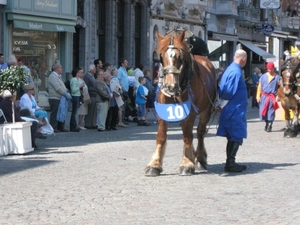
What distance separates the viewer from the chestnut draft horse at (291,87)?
20.6 metres

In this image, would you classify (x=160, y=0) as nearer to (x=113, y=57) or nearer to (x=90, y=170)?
(x=113, y=57)

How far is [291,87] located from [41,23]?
11941mm

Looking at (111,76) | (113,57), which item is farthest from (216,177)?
(113,57)

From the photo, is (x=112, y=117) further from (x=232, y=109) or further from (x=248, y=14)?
(x=248, y=14)

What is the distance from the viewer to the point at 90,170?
43.6 feet

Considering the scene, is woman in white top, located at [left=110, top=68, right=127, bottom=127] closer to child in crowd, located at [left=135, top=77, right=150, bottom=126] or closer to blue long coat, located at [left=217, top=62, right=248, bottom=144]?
child in crowd, located at [left=135, top=77, right=150, bottom=126]

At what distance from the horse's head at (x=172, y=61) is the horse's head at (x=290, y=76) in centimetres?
859

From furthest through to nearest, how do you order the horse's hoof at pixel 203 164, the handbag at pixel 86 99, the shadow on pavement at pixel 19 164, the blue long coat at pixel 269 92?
the handbag at pixel 86 99 < the blue long coat at pixel 269 92 < the shadow on pavement at pixel 19 164 < the horse's hoof at pixel 203 164

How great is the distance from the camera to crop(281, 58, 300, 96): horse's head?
20.6 metres

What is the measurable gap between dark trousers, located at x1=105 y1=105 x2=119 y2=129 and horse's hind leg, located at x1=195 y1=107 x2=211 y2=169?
959cm

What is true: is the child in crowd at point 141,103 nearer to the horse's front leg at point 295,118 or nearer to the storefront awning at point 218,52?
the horse's front leg at point 295,118

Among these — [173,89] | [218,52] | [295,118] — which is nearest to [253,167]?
[173,89]

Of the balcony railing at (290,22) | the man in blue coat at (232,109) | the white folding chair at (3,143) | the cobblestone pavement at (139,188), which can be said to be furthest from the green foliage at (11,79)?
the balcony railing at (290,22)

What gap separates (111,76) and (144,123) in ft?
6.39
